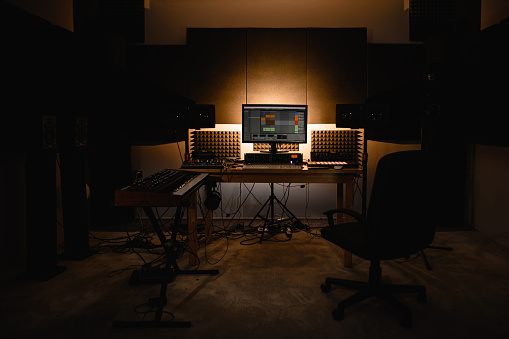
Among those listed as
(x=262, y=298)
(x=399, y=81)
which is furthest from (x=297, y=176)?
(x=399, y=81)

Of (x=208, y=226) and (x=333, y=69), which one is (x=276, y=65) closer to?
(x=333, y=69)

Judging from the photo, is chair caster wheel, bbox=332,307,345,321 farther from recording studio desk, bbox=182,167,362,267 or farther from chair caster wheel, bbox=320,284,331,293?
recording studio desk, bbox=182,167,362,267

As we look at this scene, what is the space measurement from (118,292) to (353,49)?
11.7 feet

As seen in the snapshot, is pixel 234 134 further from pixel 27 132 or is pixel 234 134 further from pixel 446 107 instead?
pixel 446 107

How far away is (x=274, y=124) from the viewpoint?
141 inches

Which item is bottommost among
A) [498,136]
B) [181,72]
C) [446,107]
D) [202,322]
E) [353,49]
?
[202,322]

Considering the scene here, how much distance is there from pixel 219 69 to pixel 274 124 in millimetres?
1149

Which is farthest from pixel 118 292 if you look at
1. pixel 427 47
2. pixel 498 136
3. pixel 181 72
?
pixel 427 47

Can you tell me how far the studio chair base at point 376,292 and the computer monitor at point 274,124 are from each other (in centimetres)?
164

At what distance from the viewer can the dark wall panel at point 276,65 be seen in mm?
4137

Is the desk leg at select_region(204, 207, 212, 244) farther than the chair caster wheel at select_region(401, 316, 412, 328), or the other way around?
the desk leg at select_region(204, 207, 212, 244)

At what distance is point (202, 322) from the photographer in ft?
6.68

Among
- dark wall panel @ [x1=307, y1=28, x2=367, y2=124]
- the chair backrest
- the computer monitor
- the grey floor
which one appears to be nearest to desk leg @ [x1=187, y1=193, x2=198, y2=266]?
the grey floor

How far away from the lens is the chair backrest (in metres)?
1.82
